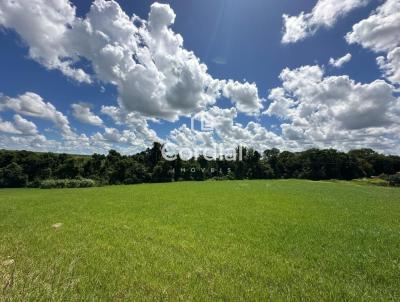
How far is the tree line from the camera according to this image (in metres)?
63.4

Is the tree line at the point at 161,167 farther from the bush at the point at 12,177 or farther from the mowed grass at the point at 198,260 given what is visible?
the mowed grass at the point at 198,260

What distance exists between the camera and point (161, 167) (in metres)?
68.1

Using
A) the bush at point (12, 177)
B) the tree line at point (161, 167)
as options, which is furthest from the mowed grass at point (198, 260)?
the bush at point (12, 177)

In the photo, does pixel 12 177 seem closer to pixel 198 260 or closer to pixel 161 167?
pixel 161 167

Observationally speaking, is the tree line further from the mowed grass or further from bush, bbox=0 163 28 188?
the mowed grass

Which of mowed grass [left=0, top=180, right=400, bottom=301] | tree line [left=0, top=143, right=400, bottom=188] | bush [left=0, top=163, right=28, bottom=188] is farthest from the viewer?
tree line [left=0, top=143, right=400, bottom=188]

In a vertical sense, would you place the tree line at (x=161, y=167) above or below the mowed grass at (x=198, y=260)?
above

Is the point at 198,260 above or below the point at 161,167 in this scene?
below

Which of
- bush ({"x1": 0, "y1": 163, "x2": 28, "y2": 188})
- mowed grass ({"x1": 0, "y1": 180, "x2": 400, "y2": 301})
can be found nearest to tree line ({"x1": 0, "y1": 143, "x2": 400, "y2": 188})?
bush ({"x1": 0, "y1": 163, "x2": 28, "y2": 188})

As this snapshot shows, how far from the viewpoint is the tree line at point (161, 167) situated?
6338cm

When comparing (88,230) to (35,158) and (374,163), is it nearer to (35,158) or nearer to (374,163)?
(35,158)

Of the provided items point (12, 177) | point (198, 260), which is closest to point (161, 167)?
point (12, 177)

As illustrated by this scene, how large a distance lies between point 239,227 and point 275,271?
5.15m

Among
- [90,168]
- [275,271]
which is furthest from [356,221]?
[90,168]
